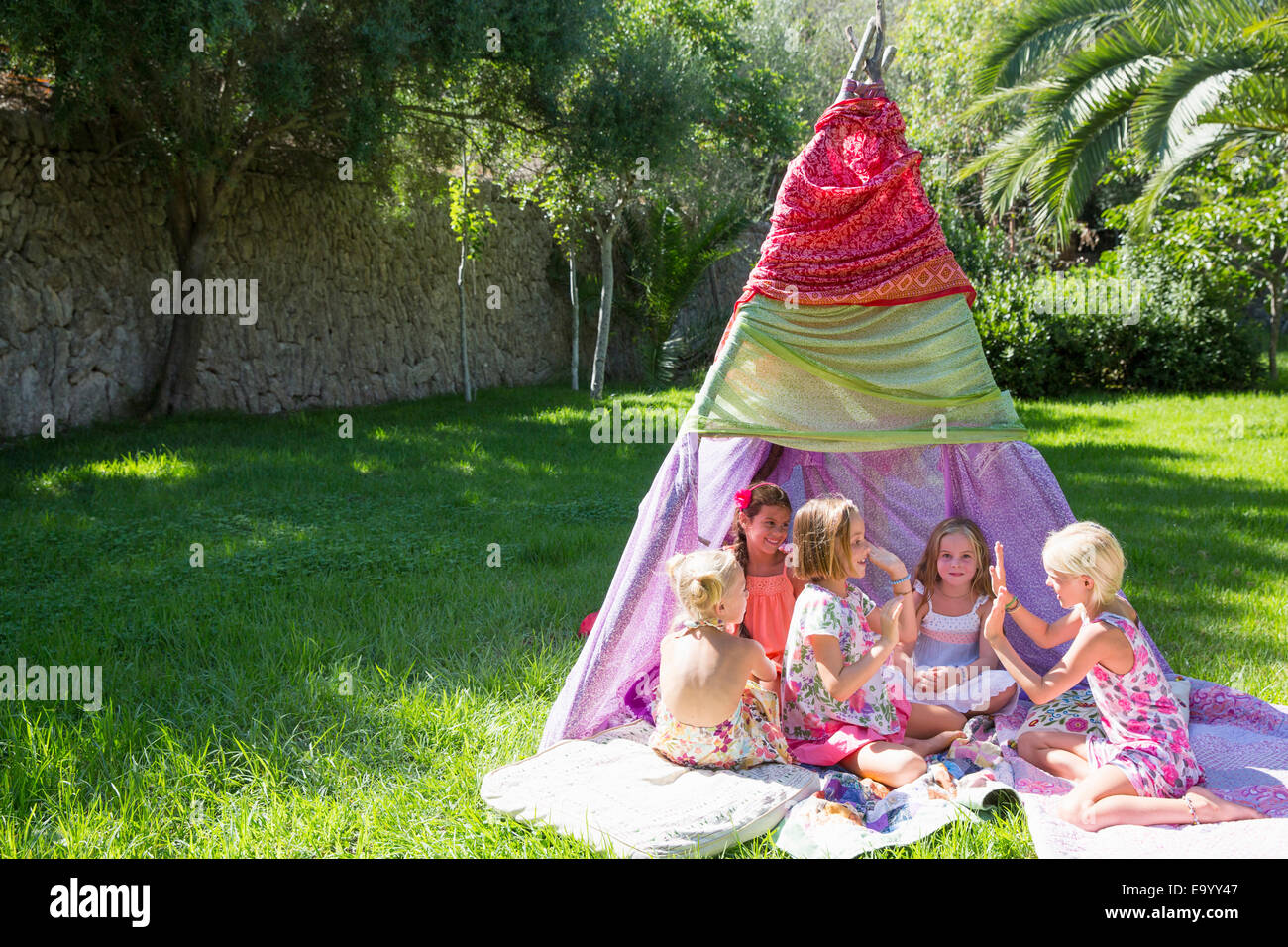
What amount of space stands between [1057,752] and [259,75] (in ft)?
27.8

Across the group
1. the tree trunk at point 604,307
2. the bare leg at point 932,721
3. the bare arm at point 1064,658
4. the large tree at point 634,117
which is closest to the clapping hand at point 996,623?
the bare arm at point 1064,658

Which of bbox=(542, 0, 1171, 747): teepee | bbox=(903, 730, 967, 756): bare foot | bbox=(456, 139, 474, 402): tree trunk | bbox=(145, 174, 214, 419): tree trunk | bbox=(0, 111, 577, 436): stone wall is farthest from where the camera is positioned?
bbox=(456, 139, 474, 402): tree trunk

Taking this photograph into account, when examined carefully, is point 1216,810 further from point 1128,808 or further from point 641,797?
point 641,797

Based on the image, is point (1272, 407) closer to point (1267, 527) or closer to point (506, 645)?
point (1267, 527)

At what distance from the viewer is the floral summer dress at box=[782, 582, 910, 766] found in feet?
11.0

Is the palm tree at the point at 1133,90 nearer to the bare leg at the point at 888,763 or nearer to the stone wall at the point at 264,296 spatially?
the bare leg at the point at 888,763

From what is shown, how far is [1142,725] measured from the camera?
309cm

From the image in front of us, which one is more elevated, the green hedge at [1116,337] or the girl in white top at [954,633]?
the green hedge at [1116,337]

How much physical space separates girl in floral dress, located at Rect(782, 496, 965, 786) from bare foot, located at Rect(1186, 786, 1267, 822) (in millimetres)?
783

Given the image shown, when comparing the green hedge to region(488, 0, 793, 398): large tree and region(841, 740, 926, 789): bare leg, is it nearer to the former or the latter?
region(488, 0, 793, 398): large tree

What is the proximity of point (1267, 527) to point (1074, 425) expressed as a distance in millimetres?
4407

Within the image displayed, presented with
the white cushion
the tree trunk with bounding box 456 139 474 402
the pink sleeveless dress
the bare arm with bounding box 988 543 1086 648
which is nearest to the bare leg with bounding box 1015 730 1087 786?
the bare arm with bounding box 988 543 1086 648

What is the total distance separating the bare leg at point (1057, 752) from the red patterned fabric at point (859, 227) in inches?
66.7

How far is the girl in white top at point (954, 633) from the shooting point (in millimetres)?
3770
